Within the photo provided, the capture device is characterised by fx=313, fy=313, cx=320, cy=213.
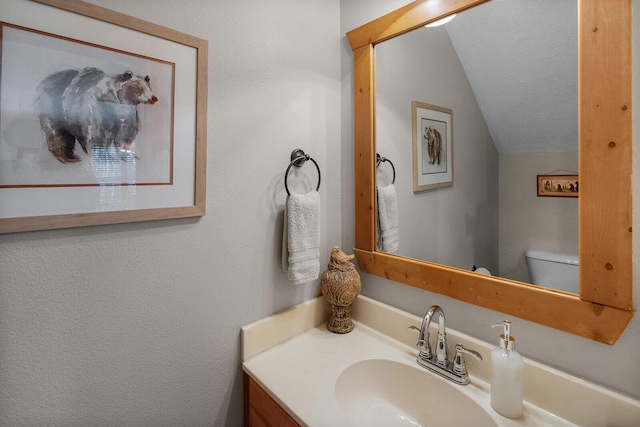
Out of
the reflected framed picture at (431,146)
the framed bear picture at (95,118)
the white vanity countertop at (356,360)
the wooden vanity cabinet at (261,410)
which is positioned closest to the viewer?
the framed bear picture at (95,118)

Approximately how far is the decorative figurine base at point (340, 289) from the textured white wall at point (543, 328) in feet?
0.48

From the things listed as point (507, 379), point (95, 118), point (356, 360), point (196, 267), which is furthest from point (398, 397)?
point (95, 118)

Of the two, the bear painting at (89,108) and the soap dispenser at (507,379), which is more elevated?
the bear painting at (89,108)

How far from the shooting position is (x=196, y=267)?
1.00 meters

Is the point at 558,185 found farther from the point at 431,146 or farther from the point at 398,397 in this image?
the point at 398,397

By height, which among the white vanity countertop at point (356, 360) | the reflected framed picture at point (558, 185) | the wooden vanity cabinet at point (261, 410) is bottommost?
the wooden vanity cabinet at point (261, 410)

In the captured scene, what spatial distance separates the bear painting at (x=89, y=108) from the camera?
745 mm

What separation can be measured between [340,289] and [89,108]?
38.4 inches

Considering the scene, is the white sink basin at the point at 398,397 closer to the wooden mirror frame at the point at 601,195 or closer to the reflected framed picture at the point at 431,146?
the wooden mirror frame at the point at 601,195

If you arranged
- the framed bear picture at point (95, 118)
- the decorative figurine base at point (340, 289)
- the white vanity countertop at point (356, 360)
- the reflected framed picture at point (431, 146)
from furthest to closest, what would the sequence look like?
1. the decorative figurine base at point (340, 289)
2. the reflected framed picture at point (431, 146)
3. the white vanity countertop at point (356, 360)
4. the framed bear picture at point (95, 118)

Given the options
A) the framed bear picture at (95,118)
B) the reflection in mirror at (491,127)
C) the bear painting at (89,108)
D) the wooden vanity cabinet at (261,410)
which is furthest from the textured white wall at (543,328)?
the bear painting at (89,108)

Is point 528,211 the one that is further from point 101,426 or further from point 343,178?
point 101,426

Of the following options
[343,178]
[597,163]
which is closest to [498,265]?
[597,163]

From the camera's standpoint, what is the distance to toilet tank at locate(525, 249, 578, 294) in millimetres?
831
